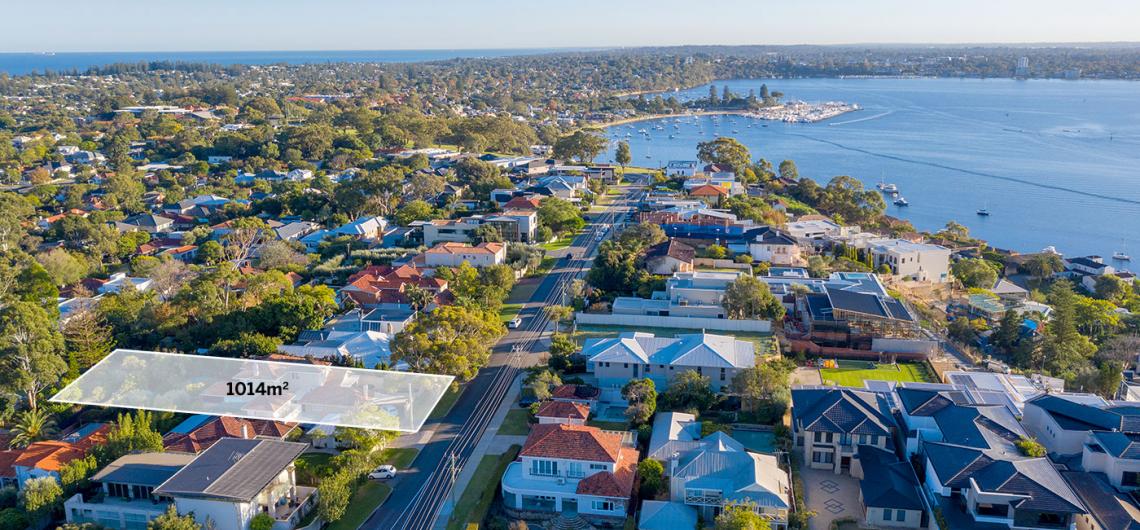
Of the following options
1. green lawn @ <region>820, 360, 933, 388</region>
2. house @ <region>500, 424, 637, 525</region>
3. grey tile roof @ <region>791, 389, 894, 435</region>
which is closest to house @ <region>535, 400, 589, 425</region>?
house @ <region>500, 424, 637, 525</region>

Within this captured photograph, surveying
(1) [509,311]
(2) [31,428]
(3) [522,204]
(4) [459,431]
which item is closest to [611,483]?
(4) [459,431]

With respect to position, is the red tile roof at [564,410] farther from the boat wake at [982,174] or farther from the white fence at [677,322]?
the boat wake at [982,174]

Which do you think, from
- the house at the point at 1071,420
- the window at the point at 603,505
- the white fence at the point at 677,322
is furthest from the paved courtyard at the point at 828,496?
the white fence at the point at 677,322

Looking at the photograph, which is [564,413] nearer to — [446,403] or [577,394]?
[577,394]

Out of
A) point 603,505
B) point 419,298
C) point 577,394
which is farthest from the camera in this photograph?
point 419,298

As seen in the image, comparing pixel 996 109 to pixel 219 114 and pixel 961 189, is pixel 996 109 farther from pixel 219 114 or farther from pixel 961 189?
pixel 219 114

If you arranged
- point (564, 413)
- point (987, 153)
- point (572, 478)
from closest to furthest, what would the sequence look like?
point (572, 478) < point (564, 413) < point (987, 153)

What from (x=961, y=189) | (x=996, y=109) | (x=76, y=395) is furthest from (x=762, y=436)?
(x=996, y=109)
